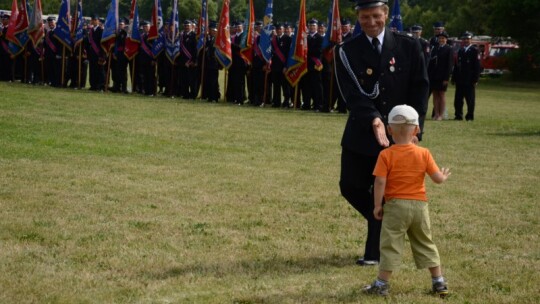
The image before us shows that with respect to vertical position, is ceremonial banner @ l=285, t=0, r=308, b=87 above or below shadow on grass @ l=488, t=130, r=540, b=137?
above

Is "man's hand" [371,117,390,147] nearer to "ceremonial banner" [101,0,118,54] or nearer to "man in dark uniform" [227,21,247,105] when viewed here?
"man in dark uniform" [227,21,247,105]

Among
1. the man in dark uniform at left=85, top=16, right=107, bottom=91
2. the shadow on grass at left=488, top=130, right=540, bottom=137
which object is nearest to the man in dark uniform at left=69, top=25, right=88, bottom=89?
the man in dark uniform at left=85, top=16, right=107, bottom=91

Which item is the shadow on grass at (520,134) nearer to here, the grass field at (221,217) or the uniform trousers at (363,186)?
the grass field at (221,217)

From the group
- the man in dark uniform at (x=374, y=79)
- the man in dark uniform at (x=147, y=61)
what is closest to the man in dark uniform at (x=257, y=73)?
the man in dark uniform at (x=147, y=61)

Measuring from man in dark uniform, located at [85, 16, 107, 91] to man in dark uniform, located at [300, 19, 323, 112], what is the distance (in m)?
6.78

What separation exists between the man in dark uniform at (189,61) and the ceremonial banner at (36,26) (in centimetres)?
509

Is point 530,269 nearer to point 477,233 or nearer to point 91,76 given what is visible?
point 477,233

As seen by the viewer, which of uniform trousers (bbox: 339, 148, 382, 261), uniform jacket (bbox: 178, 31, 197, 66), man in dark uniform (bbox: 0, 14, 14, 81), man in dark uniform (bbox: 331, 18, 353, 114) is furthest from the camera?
man in dark uniform (bbox: 0, 14, 14, 81)

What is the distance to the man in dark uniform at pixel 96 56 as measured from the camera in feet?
88.7

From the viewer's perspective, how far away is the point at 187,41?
25.6m

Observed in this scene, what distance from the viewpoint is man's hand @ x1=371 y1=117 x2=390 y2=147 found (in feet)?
21.2

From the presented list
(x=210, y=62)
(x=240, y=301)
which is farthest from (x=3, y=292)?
(x=210, y=62)

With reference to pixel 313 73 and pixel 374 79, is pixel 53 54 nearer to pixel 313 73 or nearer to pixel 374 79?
pixel 313 73

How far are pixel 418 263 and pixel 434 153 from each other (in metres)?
8.82
